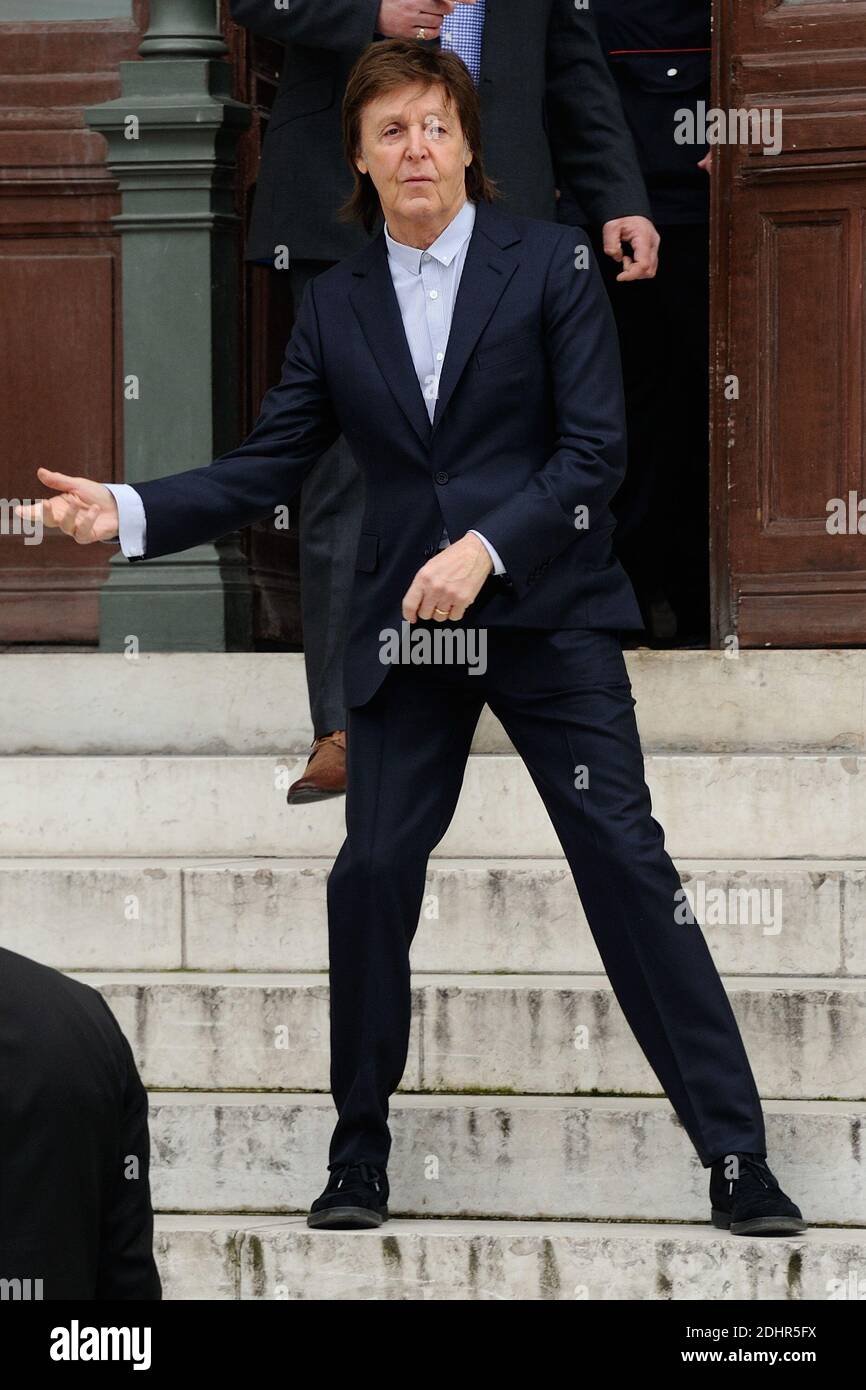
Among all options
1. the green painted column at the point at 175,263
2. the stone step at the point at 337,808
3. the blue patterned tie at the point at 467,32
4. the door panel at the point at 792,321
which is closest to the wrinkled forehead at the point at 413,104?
the blue patterned tie at the point at 467,32

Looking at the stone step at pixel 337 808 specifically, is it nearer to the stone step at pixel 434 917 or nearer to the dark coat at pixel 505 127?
the stone step at pixel 434 917

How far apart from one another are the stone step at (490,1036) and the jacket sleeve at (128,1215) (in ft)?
8.18

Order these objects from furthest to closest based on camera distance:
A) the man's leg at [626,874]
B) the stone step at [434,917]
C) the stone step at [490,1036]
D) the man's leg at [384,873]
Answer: the stone step at [434,917] → the stone step at [490,1036] → the man's leg at [384,873] → the man's leg at [626,874]

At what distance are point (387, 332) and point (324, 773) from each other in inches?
53.8

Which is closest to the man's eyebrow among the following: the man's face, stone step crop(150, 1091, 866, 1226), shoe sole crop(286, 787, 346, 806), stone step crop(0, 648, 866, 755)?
the man's face

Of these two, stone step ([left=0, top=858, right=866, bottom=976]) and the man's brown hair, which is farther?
stone step ([left=0, top=858, right=866, bottom=976])

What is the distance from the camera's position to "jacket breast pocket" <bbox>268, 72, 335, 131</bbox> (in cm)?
550

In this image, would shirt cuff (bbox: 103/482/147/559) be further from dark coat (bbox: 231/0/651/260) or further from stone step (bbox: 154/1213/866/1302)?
dark coat (bbox: 231/0/651/260)

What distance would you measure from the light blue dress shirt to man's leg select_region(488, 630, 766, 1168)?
0.51m

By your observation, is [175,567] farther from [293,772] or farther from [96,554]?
[293,772]

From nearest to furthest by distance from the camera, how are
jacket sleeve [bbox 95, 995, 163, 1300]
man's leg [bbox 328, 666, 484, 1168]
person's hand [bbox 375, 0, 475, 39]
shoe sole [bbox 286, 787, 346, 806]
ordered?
jacket sleeve [bbox 95, 995, 163, 1300] → man's leg [bbox 328, 666, 484, 1168] → person's hand [bbox 375, 0, 475, 39] → shoe sole [bbox 286, 787, 346, 806]

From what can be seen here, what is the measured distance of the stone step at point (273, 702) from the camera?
19.1 ft

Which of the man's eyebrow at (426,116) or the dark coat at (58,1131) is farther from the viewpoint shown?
the man's eyebrow at (426,116)

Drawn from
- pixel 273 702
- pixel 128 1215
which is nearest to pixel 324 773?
pixel 273 702
